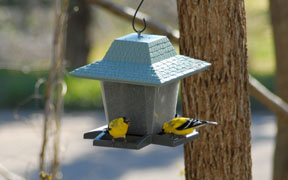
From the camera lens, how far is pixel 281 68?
499 cm

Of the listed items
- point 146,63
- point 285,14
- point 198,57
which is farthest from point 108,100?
point 285,14

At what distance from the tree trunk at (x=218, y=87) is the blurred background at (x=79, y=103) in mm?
2142

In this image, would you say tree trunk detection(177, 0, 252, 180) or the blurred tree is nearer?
tree trunk detection(177, 0, 252, 180)

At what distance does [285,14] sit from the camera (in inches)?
194

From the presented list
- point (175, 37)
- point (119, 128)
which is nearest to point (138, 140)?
point (119, 128)

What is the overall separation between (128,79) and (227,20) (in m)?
1.02

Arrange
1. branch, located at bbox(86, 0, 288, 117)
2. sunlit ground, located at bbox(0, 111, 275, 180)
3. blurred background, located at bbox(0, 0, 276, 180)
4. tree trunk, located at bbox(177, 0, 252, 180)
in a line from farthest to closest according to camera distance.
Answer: blurred background, located at bbox(0, 0, 276, 180)
sunlit ground, located at bbox(0, 111, 275, 180)
branch, located at bbox(86, 0, 288, 117)
tree trunk, located at bbox(177, 0, 252, 180)

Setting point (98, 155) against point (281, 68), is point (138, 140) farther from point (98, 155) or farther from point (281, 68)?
point (98, 155)

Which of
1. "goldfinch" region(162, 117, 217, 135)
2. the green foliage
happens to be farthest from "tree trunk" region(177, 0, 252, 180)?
the green foliage

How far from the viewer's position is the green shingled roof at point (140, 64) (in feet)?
7.59

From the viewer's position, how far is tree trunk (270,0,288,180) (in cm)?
493

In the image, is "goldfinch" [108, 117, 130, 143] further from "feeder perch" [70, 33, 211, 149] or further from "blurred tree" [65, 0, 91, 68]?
"blurred tree" [65, 0, 91, 68]

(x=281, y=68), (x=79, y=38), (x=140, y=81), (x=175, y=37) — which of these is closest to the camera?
(x=140, y=81)

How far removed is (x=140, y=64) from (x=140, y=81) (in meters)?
0.16
